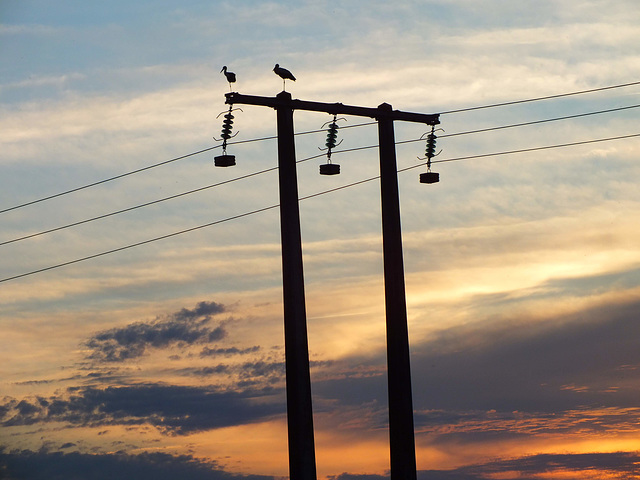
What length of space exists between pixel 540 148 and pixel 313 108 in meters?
6.89

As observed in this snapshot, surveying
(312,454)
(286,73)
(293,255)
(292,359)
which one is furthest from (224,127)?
(312,454)

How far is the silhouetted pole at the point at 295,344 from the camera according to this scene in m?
20.3

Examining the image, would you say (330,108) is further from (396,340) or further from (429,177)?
(396,340)

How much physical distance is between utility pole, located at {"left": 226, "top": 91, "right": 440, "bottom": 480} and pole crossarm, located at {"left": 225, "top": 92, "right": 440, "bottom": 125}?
0.02m

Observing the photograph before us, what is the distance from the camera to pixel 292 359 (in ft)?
67.3

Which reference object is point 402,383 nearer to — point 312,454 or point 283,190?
point 312,454

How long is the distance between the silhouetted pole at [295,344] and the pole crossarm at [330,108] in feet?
6.12

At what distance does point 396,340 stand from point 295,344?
2.42m

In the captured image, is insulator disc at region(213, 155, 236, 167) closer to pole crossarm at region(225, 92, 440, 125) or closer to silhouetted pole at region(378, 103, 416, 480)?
pole crossarm at region(225, 92, 440, 125)

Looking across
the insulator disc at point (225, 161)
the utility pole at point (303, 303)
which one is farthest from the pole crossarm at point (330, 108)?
the insulator disc at point (225, 161)

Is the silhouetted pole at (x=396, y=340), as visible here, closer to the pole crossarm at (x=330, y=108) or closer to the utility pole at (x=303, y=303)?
the utility pole at (x=303, y=303)

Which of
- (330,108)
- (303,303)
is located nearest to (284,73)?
(330,108)

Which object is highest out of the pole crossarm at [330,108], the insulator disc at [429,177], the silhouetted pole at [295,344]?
the pole crossarm at [330,108]

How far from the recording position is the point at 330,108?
75.8 ft
